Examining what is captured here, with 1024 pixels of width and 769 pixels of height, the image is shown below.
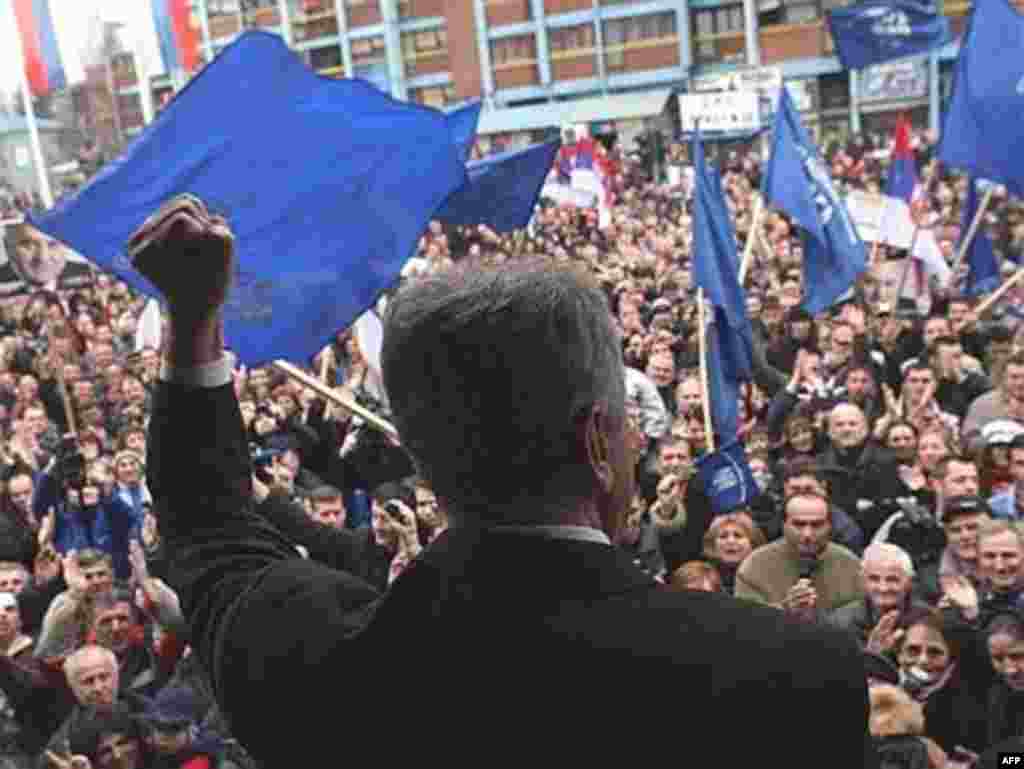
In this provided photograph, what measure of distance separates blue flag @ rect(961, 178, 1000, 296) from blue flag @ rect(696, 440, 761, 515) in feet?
18.4

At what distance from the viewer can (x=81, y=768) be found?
4.05 meters

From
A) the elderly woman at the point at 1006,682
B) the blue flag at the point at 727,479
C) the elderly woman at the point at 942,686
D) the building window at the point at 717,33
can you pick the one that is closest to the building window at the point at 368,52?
the building window at the point at 717,33

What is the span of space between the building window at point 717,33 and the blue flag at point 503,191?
38984 millimetres

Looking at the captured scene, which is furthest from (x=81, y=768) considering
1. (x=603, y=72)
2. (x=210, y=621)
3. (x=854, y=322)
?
(x=603, y=72)

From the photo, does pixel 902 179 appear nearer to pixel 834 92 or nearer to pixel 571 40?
pixel 834 92

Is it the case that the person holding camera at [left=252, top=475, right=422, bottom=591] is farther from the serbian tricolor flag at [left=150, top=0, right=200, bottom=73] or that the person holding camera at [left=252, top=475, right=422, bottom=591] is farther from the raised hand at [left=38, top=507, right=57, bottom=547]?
the serbian tricolor flag at [left=150, top=0, right=200, bottom=73]

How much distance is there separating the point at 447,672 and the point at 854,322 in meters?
8.55

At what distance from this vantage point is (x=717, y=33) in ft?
146

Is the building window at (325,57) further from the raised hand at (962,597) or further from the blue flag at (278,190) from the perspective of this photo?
the raised hand at (962,597)

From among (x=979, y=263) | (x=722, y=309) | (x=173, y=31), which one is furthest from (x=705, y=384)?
(x=173, y=31)

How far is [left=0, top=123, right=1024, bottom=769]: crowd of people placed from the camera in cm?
411

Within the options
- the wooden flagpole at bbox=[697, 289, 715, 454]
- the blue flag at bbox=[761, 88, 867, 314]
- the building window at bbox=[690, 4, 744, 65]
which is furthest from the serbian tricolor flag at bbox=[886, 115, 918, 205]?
the building window at bbox=[690, 4, 744, 65]

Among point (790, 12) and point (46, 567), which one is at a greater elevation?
point (46, 567)

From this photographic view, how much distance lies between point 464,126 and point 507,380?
5.08 m
